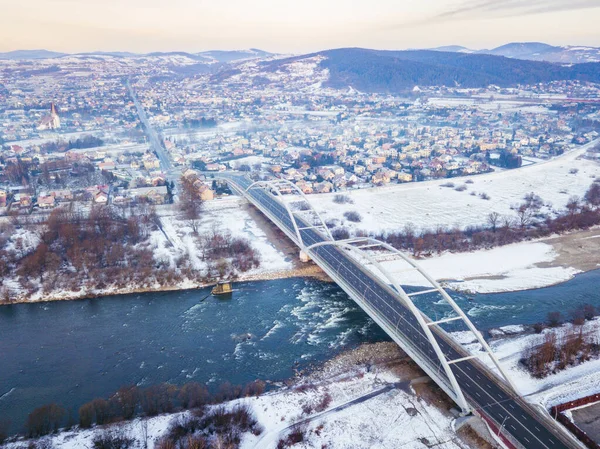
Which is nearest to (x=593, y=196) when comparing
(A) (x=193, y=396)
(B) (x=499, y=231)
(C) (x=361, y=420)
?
(B) (x=499, y=231)

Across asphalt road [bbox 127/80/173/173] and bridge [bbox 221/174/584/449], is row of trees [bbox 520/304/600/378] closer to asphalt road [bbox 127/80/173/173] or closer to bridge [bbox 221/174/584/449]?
bridge [bbox 221/174/584/449]

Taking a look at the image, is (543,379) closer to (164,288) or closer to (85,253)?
(164,288)

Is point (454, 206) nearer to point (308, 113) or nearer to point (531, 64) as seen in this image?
point (308, 113)

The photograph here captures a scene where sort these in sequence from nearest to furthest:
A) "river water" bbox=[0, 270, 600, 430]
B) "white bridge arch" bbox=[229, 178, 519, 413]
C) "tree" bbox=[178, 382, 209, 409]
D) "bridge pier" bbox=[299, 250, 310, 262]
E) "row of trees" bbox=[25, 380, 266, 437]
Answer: "row of trees" bbox=[25, 380, 266, 437], "white bridge arch" bbox=[229, 178, 519, 413], "tree" bbox=[178, 382, 209, 409], "river water" bbox=[0, 270, 600, 430], "bridge pier" bbox=[299, 250, 310, 262]

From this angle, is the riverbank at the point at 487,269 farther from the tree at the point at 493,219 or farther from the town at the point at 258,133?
the town at the point at 258,133

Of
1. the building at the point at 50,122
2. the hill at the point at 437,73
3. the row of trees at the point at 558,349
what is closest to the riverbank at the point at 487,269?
the row of trees at the point at 558,349

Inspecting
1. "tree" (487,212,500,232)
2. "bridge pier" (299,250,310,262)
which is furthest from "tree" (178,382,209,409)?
"tree" (487,212,500,232)

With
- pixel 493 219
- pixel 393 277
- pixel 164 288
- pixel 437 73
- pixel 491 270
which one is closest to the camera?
pixel 393 277
